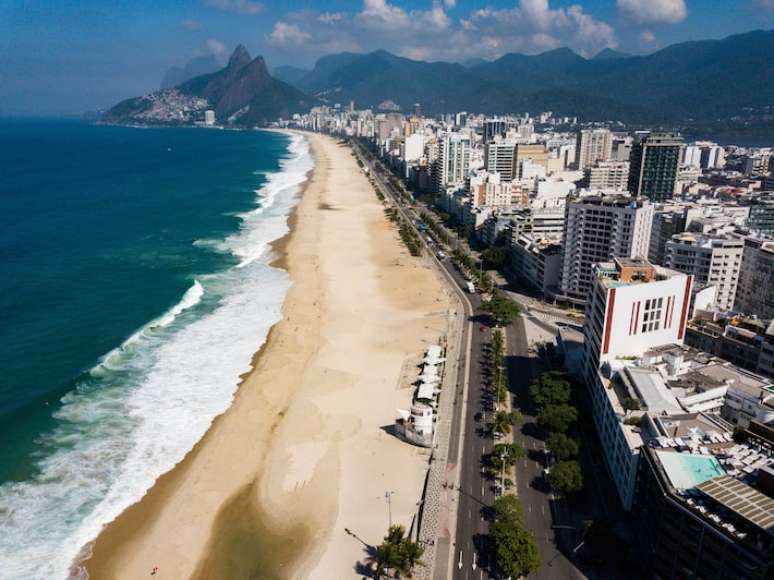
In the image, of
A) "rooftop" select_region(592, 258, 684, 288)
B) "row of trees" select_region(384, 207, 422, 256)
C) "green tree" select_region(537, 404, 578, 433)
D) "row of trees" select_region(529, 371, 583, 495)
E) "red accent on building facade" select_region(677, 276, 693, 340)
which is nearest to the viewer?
"row of trees" select_region(529, 371, 583, 495)

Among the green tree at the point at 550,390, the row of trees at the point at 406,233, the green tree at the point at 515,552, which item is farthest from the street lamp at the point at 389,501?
the row of trees at the point at 406,233

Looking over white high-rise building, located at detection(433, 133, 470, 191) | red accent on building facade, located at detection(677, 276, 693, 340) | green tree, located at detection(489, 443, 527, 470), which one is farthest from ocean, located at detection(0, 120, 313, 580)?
white high-rise building, located at detection(433, 133, 470, 191)

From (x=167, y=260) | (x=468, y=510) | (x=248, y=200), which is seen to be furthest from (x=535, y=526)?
(x=248, y=200)

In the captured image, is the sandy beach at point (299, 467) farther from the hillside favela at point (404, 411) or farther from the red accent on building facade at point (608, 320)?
the red accent on building facade at point (608, 320)

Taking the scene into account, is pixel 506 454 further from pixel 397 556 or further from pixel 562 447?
pixel 397 556

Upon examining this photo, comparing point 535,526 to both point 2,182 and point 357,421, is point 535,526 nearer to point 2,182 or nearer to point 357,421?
point 357,421

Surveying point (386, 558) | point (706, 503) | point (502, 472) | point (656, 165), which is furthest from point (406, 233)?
point (706, 503)

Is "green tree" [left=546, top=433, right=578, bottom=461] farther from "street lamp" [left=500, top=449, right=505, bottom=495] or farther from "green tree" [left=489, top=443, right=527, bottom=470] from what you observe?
"street lamp" [left=500, top=449, right=505, bottom=495]
